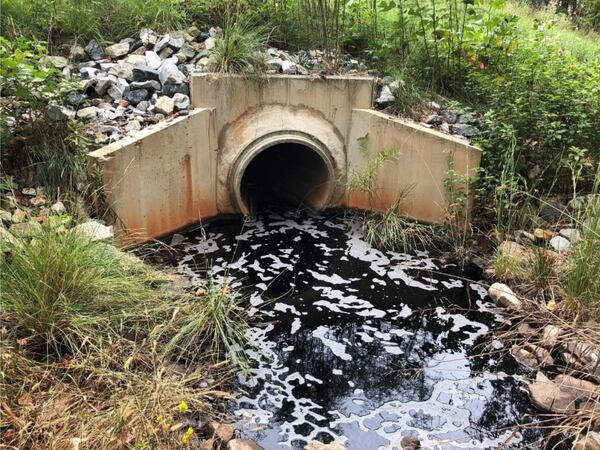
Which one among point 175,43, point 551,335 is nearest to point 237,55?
point 175,43

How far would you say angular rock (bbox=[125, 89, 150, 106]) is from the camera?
19.8ft

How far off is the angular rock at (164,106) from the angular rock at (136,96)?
9.1 inches

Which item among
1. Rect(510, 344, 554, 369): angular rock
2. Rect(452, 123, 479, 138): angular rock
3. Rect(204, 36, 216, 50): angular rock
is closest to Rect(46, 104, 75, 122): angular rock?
Rect(204, 36, 216, 50): angular rock

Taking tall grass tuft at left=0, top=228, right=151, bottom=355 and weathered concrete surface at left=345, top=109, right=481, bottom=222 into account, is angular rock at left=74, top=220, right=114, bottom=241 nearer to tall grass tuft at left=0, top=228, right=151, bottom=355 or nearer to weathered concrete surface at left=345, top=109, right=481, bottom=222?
tall grass tuft at left=0, top=228, right=151, bottom=355

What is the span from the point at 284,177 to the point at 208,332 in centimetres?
415

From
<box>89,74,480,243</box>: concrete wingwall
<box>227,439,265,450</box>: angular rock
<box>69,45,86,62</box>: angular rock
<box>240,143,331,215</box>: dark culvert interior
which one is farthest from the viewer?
<box>240,143,331,215</box>: dark culvert interior

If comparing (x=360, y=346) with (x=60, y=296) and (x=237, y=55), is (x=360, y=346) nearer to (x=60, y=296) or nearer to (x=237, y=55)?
(x=60, y=296)

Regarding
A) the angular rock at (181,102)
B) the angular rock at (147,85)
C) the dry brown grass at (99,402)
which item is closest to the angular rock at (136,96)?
the angular rock at (147,85)

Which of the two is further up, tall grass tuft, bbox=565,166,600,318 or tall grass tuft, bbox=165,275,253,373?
tall grass tuft, bbox=565,166,600,318

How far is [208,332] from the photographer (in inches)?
154

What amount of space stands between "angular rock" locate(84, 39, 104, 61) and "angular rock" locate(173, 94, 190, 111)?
1.15 m

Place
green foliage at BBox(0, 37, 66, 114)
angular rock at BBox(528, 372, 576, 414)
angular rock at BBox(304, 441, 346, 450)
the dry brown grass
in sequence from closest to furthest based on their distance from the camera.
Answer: the dry brown grass, angular rock at BBox(304, 441, 346, 450), angular rock at BBox(528, 372, 576, 414), green foliage at BBox(0, 37, 66, 114)

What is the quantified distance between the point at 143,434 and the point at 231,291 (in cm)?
215

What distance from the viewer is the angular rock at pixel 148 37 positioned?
6645 mm
